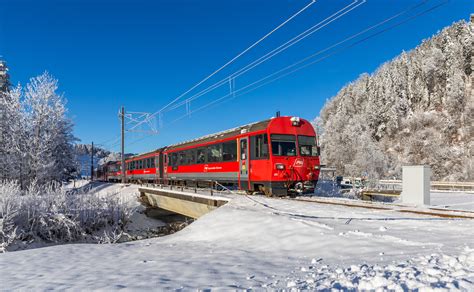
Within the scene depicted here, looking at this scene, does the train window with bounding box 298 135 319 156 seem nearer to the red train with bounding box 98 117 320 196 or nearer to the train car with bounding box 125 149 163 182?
the red train with bounding box 98 117 320 196

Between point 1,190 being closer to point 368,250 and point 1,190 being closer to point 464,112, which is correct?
point 368,250

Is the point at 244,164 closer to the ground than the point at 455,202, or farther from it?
farther from it

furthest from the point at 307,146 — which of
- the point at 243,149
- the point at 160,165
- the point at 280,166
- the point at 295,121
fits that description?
the point at 160,165

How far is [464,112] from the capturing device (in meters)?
63.7

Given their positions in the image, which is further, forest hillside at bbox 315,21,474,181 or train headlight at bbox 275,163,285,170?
forest hillside at bbox 315,21,474,181

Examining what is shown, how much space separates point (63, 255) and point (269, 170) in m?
8.68

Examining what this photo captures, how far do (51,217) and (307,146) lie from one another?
457 inches

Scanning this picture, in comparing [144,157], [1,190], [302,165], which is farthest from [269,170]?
[144,157]

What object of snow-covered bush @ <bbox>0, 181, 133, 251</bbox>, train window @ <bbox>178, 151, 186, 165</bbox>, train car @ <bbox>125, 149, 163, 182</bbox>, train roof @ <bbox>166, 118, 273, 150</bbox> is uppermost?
train roof @ <bbox>166, 118, 273, 150</bbox>

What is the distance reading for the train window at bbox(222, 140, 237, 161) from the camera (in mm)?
16516

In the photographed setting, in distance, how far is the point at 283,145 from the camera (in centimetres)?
1471

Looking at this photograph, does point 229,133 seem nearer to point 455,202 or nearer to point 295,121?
point 295,121

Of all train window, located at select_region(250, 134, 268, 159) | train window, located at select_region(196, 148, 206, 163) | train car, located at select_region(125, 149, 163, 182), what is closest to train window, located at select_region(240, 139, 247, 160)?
train window, located at select_region(250, 134, 268, 159)

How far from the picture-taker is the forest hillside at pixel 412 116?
49.4 m
